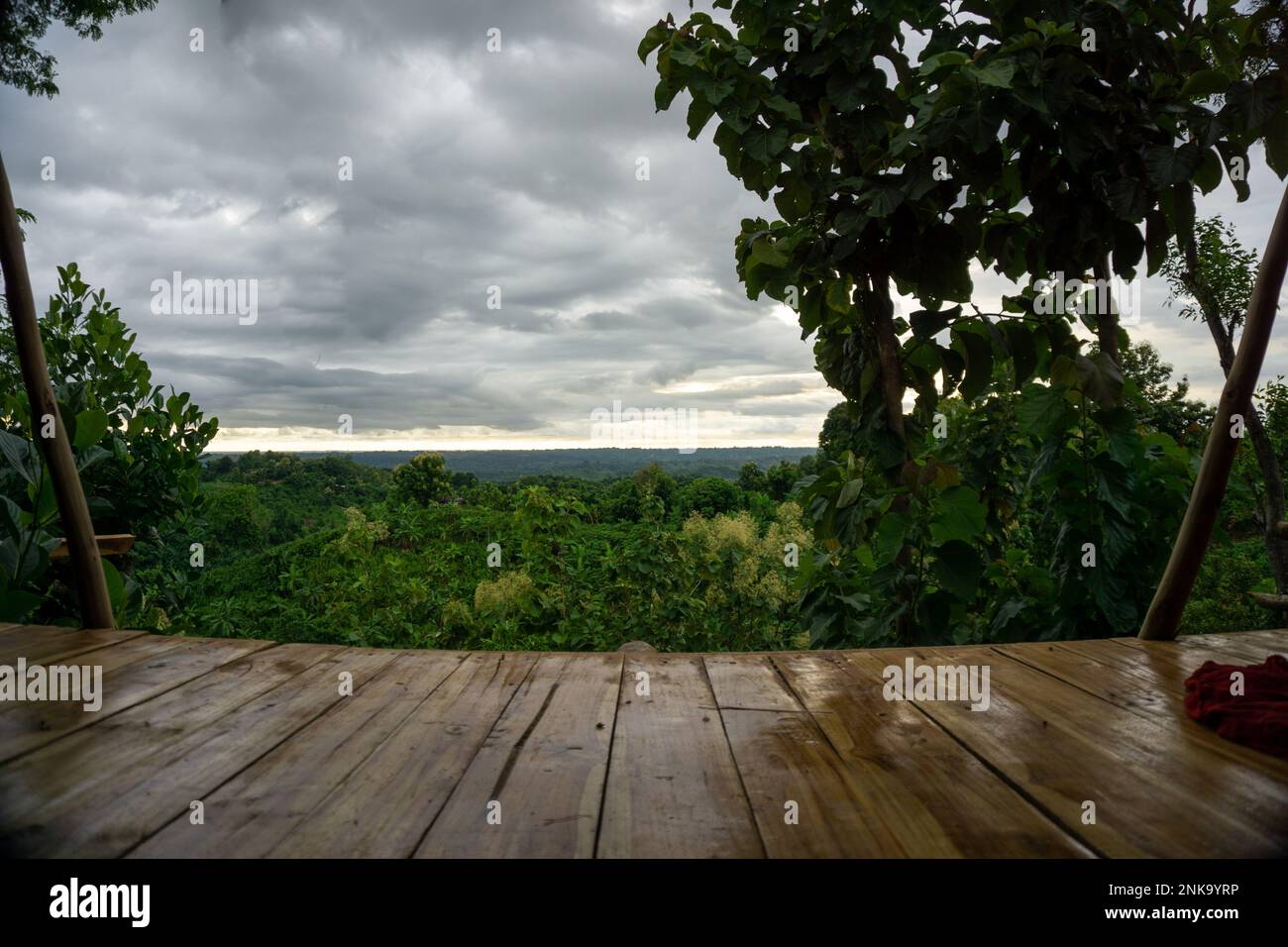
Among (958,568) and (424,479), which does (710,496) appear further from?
(958,568)

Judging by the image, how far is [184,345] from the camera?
4.32 metres

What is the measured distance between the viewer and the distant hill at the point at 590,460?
171 inches

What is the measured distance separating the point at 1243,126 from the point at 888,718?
1488 millimetres

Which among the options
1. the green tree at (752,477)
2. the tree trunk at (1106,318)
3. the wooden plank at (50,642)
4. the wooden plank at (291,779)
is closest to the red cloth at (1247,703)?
the tree trunk at (1106,318)

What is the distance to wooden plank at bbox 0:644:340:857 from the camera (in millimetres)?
869

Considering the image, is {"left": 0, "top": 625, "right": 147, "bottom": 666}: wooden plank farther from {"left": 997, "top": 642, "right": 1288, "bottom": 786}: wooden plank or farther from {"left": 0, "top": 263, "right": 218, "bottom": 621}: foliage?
{"left": 997, "top": 642, "right": 1288, "bottom": 786}: wooden plank

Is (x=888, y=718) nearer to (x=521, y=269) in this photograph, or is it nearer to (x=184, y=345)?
(x=521, y=269)

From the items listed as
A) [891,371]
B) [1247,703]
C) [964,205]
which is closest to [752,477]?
[891,371]

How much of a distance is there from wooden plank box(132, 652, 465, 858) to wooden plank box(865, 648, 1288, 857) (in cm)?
96

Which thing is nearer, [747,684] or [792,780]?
[792,780]

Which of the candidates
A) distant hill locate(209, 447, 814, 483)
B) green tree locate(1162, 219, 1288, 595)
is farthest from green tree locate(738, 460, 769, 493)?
green tree locate(1162, 219, 1288, 595)

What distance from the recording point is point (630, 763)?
1.11 metres

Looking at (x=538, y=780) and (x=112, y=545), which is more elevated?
(x=112, y=545)

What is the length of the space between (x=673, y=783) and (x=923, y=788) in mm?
344
